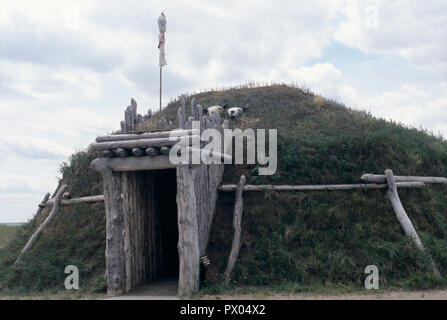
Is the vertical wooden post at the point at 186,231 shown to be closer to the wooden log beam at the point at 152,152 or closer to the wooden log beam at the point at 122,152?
the wooden log beam at the point at 152,152

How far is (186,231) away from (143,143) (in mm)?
1830

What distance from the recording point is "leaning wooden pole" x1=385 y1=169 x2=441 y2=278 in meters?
9.49

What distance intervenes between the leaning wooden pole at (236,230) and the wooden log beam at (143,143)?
90.1 inches

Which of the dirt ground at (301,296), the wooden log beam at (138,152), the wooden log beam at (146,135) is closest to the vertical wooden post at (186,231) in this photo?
the dirt ground at (301,296)

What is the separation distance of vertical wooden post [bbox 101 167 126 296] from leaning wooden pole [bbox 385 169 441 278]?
616 cm

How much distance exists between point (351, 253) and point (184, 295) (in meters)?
3.64

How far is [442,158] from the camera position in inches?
502

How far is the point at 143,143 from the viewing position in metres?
8.36

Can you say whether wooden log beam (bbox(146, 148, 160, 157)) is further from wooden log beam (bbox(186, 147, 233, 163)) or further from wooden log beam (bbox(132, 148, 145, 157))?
wooden log beam (bbox(186, 147, 233, 163))

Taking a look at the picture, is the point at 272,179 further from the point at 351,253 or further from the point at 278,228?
the point at 351,253

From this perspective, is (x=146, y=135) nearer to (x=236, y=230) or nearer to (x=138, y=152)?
(x=138, y=152)

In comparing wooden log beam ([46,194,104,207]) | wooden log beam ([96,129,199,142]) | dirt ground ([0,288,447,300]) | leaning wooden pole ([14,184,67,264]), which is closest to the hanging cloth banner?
leaning wooden pole ([14,184,67,264])

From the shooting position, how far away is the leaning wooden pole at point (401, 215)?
31.1ft

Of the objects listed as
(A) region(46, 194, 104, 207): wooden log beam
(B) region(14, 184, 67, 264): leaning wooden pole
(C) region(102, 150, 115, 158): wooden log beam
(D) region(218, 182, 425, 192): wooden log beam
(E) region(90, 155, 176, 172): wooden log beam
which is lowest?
(B) region(14, 184, 67, 264): leaning wooden pole
